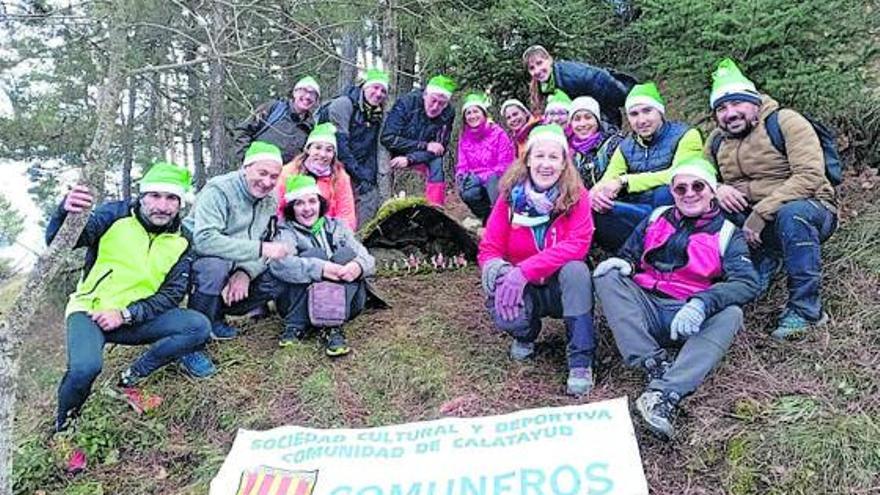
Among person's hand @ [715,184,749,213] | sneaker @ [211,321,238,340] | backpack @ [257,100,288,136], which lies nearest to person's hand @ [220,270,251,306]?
sneaker @ [211,321,238,340]

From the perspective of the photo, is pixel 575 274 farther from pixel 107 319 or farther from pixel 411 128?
pixel 411 128

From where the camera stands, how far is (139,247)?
474cm

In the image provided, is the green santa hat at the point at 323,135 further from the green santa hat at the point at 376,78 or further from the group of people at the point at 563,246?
the green santa hat at the point at 376,78

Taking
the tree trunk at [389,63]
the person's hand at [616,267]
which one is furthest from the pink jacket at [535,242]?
the tree trunk at [389,63]

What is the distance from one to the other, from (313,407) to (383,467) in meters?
1.00

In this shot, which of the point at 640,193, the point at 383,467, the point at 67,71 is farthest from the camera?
the point at 67,71

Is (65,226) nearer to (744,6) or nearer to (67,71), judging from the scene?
(744,6)

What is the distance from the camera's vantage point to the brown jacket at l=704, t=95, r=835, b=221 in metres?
4.60

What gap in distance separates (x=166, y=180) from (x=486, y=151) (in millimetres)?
3216

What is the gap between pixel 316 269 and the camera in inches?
210

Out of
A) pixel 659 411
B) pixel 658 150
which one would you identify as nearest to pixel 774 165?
pixel 658 150

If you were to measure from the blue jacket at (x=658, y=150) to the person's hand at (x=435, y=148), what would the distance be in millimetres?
2442

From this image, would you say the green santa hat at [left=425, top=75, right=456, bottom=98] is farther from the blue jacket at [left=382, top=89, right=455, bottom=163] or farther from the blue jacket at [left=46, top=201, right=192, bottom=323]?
the blue jacket at [left=46, top=201, right=192, bottom=323]

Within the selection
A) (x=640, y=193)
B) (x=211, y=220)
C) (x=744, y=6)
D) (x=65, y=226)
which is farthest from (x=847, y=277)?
(x=65, y=226)
